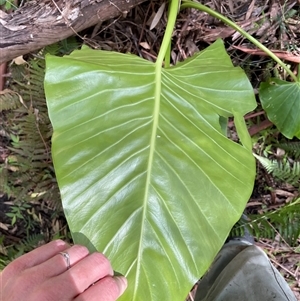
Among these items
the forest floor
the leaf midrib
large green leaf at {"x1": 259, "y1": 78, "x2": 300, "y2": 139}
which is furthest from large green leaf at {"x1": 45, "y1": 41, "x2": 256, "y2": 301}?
the forest floor

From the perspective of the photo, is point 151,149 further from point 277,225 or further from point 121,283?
point 277,225

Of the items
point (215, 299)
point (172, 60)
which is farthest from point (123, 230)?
point (172, 60)

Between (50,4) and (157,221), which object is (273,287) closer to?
(157,221)

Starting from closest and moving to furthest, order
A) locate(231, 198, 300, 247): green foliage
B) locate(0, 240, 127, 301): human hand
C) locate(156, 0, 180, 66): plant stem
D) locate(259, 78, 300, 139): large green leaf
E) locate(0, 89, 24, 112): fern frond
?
locate(0, 240, 127, 301): human hand, locate(156, 0, 180, 66): plant stem, locate(259, 78, 300, 139): large green leaf, locate(231, 198, 300, 247): green foliage, locate(0, 89, 24, 112): fern frond

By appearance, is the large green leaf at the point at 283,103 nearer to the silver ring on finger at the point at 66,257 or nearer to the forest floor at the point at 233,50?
the forest floor at the point at 233,50

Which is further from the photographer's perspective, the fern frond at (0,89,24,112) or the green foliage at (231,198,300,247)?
the fern frond at (0,89,24,112)

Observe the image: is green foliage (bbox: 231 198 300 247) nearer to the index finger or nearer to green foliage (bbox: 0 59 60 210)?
green foliage (bbox: 0 59 60 210)
